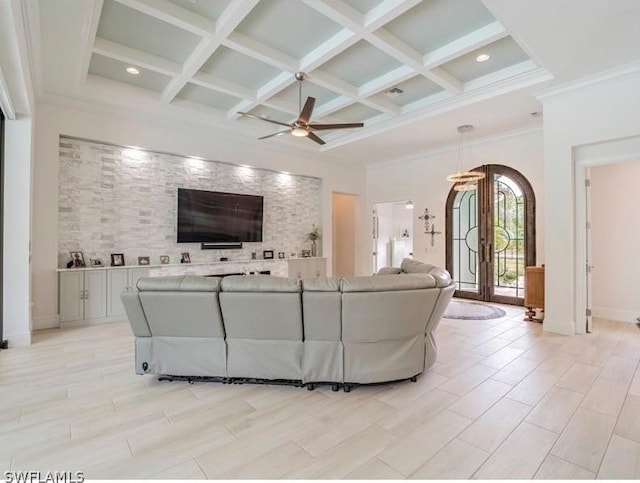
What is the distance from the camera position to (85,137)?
495 centimetres

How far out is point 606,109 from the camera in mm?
4098

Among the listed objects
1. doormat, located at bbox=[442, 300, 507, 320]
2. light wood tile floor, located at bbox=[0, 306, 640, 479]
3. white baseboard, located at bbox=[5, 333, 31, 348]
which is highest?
white baseboard, located at bbox=[5, 333, 31, 348]

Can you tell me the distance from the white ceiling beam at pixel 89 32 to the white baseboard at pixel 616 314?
747 centimetres

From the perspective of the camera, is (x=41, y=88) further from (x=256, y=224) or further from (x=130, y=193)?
(x=256, y=224)

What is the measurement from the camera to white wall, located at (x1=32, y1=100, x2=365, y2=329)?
15.1 feet

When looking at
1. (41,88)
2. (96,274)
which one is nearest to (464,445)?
(96,274)

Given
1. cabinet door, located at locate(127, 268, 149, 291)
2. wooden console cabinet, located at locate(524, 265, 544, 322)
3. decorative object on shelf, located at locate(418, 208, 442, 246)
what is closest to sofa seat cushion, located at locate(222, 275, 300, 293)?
cabinet door, located at locate(127, 268, 149, 291)

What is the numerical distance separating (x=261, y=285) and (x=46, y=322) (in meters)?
3.90

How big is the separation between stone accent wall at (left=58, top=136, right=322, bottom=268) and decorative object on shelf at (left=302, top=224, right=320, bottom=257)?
4.06ft

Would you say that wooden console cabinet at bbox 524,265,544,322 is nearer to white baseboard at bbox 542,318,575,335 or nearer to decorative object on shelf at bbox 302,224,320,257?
white baseboard at bbox 542,318,575,335

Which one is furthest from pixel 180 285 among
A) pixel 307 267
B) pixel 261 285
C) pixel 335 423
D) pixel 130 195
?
pixel 307 267

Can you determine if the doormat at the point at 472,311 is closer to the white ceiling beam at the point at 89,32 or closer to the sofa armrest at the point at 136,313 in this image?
the sofa armrest at the point at 136,313

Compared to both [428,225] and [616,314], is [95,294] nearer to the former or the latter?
[428,225]

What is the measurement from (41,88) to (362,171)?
661 centimetres
